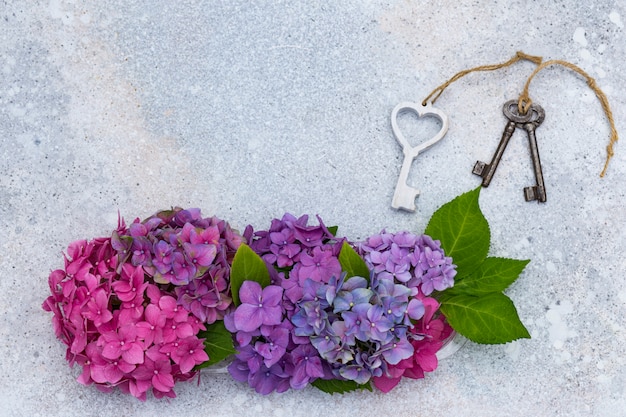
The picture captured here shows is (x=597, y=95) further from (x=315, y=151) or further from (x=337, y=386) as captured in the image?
(x=337, y=386)

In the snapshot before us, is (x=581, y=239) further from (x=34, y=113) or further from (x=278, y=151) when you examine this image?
(x=34, y=113)

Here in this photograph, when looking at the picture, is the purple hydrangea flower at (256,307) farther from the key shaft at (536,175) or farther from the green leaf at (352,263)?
the key shaft at (536,175)

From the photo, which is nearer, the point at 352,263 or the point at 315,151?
the point at 352,263

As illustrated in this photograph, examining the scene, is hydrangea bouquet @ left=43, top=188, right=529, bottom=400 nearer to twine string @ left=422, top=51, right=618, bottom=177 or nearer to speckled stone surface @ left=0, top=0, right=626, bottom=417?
speckled stone surface @ left=0, top=0, right=626, bottom=417

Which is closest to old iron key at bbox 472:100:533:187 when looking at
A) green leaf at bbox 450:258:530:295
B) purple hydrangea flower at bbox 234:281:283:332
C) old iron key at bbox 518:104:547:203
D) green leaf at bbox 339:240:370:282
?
old iron key at bbox 518:104:547:203

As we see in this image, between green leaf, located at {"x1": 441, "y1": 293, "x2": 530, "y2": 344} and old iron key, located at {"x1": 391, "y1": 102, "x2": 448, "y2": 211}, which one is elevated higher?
old iron key, located at {"x1": 391, "y1": 102, "x2": 448, "y2": 211}

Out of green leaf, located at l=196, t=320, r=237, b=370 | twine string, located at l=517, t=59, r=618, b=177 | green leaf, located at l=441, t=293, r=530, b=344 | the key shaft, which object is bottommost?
green leaf, located at l=196, t=320, r=237, b=370

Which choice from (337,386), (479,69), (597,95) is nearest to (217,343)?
(337,386)
